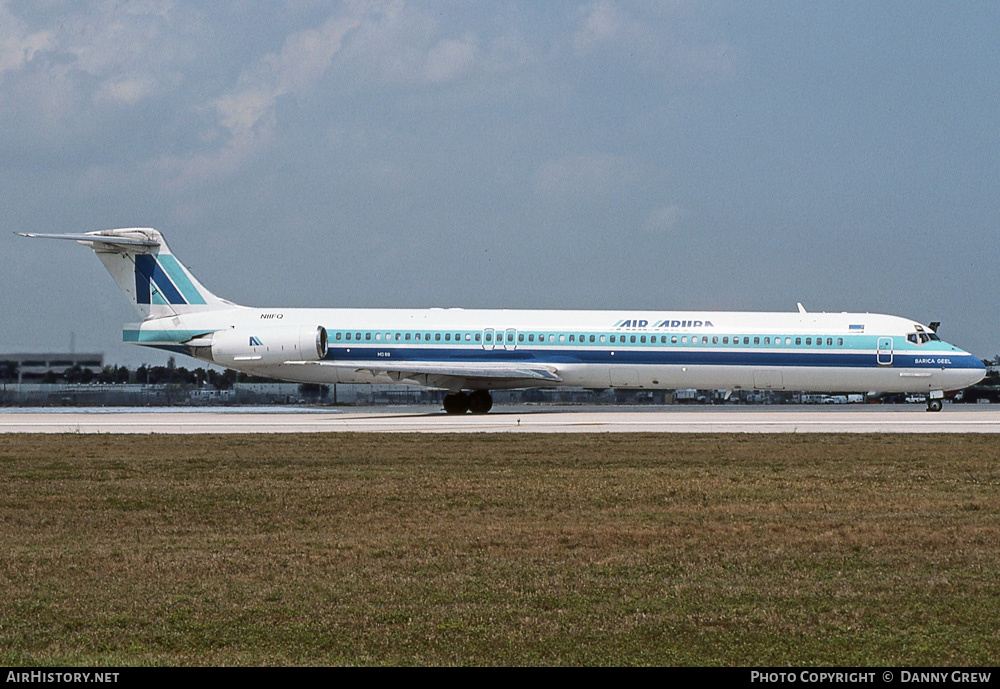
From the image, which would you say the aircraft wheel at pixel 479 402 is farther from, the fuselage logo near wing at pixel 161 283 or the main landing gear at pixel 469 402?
the fuselage logo near wing at pixel 161 283

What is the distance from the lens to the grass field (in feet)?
25.1

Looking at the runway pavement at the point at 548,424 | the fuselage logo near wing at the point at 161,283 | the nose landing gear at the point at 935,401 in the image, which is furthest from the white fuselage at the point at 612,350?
the runway pavement at the point at 548,424

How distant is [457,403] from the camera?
41.0m

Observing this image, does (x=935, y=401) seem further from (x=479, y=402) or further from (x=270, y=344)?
(x=270, y=344)

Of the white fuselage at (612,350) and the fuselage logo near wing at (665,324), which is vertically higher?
the fuselage logo near wing at (665,324)

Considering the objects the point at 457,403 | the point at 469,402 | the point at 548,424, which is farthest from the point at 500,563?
the point at 469,402

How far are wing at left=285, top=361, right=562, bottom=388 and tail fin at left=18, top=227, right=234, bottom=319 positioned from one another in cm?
457

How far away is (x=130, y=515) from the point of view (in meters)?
13.4

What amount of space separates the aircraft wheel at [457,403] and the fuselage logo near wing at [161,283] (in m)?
9.54

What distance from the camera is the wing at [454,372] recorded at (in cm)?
3891

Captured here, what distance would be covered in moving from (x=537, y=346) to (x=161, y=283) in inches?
537

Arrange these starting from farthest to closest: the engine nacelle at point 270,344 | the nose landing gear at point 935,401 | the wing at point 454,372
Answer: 1. the nose landing gear at point 935,401
2. the engine nacelle at point 270,344
3. the wing at point 454,372

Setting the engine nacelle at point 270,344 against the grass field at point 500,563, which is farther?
the engine nacelle at point 270,344

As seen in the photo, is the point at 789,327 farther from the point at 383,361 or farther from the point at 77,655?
the point at 77,655
